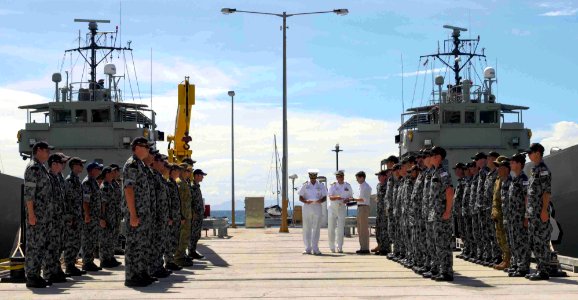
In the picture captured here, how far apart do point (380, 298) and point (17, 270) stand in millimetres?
5294

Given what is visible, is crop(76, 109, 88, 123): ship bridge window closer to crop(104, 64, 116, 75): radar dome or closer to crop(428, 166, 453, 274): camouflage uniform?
crop(104, 64, 116, 75): radar dome

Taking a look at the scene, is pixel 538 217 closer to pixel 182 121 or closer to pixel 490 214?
pixel 490 214

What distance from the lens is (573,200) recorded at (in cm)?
1639

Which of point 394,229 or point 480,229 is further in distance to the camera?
point 394,229

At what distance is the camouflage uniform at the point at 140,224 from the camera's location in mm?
11711

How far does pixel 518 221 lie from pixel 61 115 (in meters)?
26.6

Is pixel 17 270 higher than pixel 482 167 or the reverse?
the reverse

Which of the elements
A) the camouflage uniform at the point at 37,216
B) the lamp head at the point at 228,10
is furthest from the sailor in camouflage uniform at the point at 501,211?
the lamp head at the point at 228,10

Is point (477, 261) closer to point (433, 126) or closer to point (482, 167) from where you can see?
point (482, 167)

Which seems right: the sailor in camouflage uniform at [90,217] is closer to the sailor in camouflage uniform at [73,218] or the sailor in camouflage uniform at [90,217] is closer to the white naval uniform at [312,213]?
the sailor in camouflage uniform at [73,218]

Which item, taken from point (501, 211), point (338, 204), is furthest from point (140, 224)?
point (338, 204)

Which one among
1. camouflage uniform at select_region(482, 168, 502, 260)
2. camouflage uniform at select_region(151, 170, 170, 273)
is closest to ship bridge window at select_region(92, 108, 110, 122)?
camouflage uniform at select_region(151, 170, 170, 273)

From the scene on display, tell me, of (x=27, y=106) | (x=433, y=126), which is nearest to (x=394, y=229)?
(x=433, y=126)

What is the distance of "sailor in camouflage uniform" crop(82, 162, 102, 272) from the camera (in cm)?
1476
